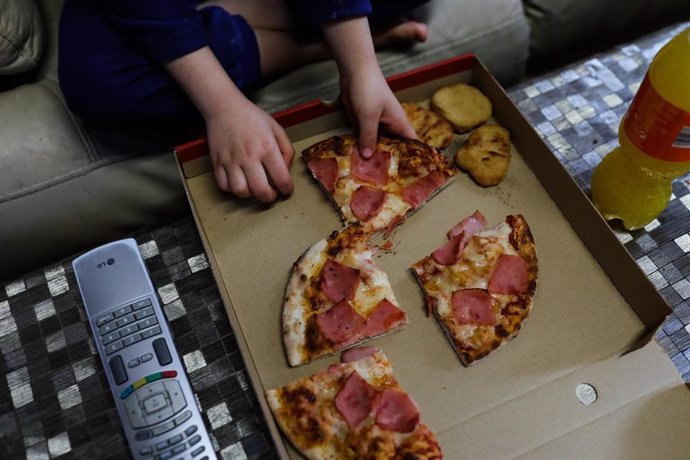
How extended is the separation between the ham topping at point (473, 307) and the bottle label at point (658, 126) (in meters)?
0.33

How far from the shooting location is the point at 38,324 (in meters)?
0.97

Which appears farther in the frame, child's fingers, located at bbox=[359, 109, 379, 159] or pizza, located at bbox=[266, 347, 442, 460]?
child's fingers, located at bbox=[359, 109, 379, 159]

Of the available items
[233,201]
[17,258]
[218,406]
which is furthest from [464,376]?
[17,258]

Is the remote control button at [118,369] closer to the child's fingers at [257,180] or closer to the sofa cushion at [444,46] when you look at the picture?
the child's fingers at [257,180]

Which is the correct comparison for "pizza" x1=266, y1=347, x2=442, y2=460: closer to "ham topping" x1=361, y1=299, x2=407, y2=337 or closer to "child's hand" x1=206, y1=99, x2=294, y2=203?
"ham topping" x1=361, y1=299, x2=407, y2=337

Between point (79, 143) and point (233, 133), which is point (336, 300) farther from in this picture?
point (79, 143)

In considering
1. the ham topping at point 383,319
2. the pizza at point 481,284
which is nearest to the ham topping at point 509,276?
the pizza at point 481,284

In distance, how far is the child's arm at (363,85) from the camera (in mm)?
992

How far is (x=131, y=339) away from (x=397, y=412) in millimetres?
424

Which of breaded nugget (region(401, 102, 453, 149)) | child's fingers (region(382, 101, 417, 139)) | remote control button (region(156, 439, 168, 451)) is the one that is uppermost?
child's fingers (region(382, 101, 417, 139))

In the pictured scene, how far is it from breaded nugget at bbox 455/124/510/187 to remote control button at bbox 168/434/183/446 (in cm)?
66

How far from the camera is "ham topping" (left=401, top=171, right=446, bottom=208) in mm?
981

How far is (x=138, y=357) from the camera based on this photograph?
33.5 inches

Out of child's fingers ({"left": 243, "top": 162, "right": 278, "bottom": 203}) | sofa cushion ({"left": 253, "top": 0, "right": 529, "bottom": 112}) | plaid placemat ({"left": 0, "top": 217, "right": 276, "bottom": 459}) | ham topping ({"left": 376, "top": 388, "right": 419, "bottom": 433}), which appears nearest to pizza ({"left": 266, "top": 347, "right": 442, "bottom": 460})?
ham topping ({"left": 376, "top": 388, "right": 419, "bottom": 433})
